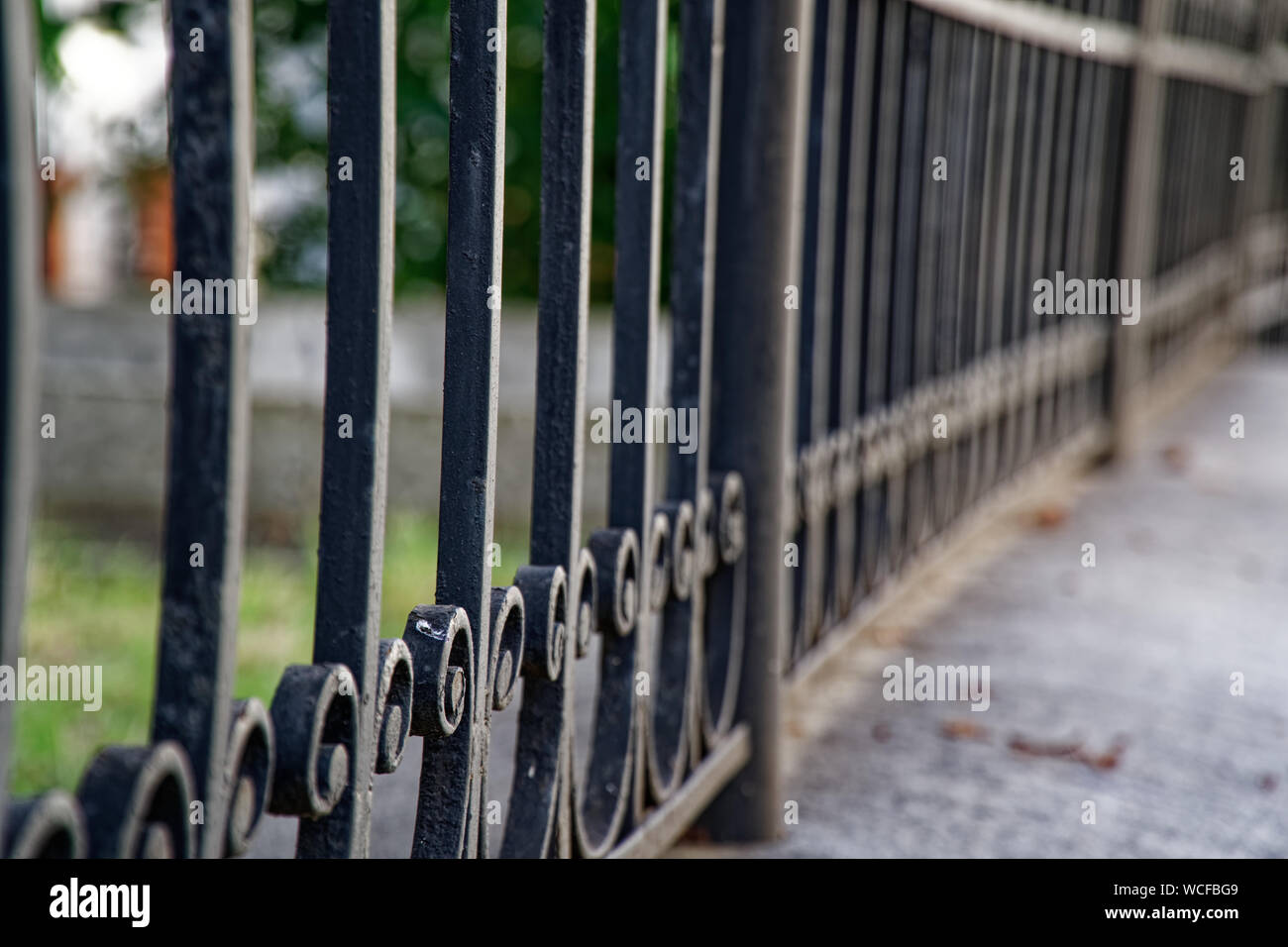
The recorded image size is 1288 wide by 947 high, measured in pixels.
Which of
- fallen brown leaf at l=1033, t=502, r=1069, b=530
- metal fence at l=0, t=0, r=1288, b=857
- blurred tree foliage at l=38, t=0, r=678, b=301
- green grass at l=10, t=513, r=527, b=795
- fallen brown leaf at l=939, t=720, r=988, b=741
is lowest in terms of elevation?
green grass at l=10, t=513, r=527, b=795

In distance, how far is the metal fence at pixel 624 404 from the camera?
90cm

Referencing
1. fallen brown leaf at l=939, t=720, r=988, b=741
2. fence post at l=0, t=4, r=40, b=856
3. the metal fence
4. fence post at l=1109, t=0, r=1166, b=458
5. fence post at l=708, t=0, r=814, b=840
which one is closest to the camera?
fence post at l=0, t=4, r=40, b=856

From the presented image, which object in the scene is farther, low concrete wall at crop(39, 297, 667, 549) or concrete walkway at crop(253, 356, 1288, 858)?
low concrete wall at crop(39, 297, 667, 549)

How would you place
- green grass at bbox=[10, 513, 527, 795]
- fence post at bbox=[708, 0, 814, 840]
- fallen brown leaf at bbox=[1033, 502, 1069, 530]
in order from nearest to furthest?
fence post at bbox=[708, 0, 814, 840] < green grass at bbox=[10, 513, 527, 795] < fallen brown leaf at bbox=[1033, 502, 1069, 530]

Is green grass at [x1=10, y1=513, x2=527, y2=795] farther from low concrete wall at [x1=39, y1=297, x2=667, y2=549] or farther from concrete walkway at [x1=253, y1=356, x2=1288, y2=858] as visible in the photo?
concrete walkway at [x1=253, y1=356, x2=1288, y2=858]

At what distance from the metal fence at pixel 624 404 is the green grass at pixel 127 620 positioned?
1.68 metres

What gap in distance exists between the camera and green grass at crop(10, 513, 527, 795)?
3.66 metres

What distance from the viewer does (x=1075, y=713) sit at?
8.46 ft

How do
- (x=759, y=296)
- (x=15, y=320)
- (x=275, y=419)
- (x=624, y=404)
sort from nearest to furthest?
(x=15, y=320), (x=624, y=404), (x=759, y=296), (x=275, y=419)

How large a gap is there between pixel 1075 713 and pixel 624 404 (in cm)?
129

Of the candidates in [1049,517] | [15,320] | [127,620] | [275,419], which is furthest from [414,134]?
[15,320]

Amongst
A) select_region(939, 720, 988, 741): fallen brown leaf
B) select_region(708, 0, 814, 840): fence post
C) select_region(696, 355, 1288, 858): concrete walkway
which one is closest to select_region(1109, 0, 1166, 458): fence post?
select_region(696, 355, 1288, 858): concrete walkway

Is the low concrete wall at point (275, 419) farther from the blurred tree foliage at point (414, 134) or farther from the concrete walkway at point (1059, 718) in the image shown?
the concrete walkway at point (1059, 718)

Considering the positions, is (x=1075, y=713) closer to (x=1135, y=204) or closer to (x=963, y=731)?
(x=963, y=731)
